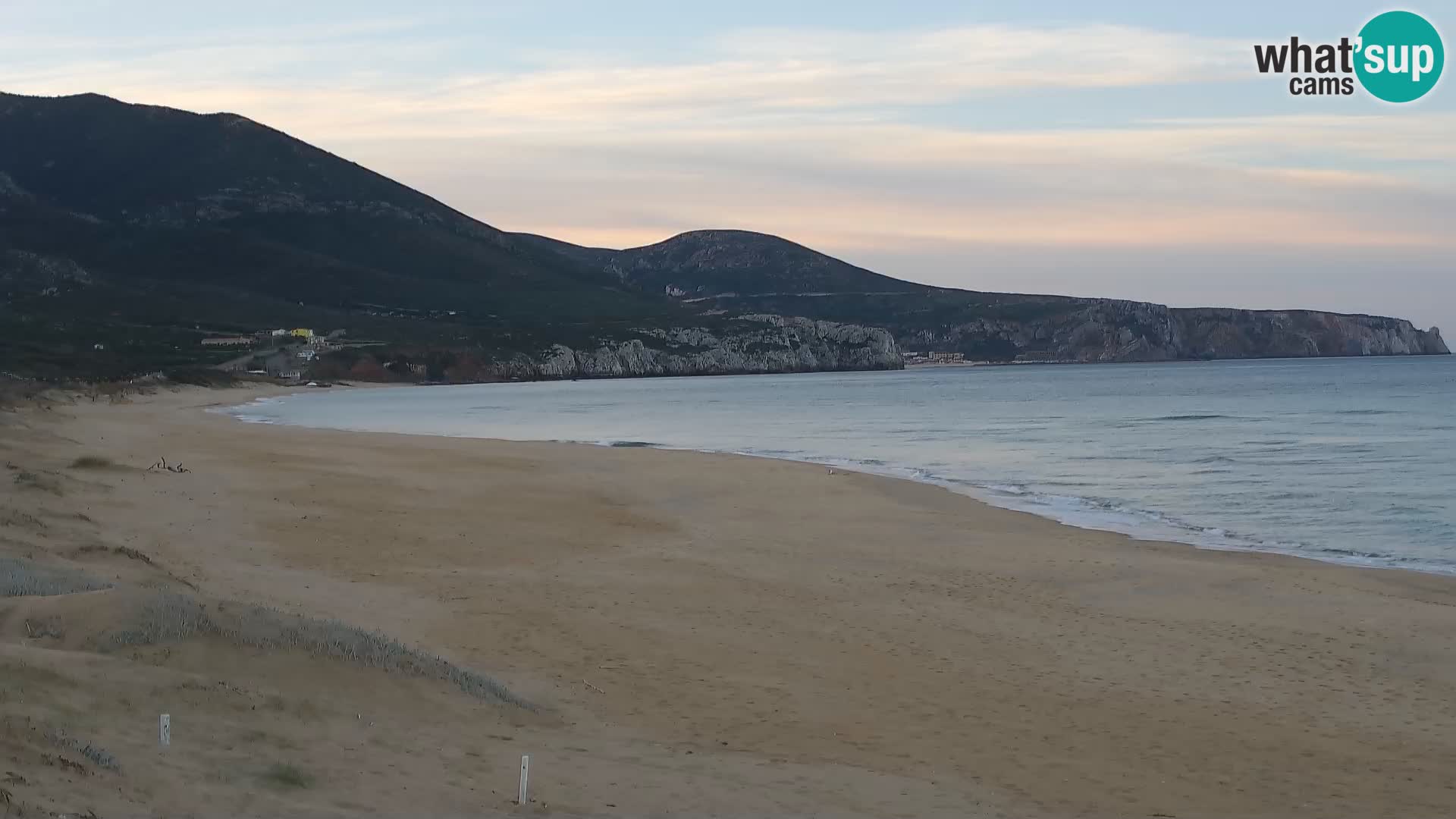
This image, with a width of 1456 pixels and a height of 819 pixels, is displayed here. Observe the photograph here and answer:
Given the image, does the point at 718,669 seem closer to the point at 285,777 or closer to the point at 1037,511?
the point at 285,777

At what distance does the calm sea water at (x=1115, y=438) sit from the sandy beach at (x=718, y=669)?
12.9 feet

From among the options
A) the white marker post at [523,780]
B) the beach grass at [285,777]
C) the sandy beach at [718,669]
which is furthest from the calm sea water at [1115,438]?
the beach grass at [285,777]

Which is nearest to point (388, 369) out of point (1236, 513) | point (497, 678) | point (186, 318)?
point (186, 318)

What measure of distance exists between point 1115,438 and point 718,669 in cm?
4051

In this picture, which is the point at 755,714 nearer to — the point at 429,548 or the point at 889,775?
the point at 889,775

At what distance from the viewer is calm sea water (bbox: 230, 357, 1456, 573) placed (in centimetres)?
2552

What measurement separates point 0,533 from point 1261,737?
13989mm

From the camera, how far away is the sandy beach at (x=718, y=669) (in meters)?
8.52

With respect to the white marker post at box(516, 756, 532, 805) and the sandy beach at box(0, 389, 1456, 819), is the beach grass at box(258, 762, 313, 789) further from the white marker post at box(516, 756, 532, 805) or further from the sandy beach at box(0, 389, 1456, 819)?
the white marker post at box(516, 756, 532, 805)

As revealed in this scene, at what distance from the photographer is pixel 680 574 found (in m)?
18.2

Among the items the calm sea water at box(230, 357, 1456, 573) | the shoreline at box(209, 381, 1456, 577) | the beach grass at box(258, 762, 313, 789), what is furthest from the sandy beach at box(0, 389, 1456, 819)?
the calm sea water at box(230, 357, 1456, 573)

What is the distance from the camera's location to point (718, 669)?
1289cm

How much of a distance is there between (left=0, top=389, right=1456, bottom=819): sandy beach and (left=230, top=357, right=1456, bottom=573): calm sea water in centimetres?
394

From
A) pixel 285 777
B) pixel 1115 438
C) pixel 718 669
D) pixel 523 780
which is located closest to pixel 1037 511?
pixel 718 669
